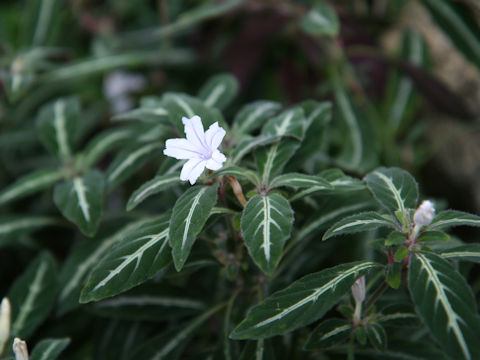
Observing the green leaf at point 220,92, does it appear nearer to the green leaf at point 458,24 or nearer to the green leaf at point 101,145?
the green leaf at point 101,145

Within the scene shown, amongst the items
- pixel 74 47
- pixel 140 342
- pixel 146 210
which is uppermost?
pixel 74 47

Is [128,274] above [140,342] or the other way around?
above

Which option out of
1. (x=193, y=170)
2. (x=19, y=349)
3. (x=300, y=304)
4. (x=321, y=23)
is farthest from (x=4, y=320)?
(x=321, y=23)

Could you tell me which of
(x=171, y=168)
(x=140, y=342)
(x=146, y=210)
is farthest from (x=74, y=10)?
(x=140, y=342)

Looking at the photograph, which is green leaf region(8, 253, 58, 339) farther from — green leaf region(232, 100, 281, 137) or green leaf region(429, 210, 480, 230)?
green leaf region(429, 210, 480, 230)

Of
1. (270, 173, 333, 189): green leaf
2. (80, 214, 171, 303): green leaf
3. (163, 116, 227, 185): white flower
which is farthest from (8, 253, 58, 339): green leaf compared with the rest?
(270, 173, 333, 189): green leaf

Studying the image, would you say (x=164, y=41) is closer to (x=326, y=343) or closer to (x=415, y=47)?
(x=415, y=47)

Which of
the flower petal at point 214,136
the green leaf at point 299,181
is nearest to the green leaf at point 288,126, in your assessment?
the green leaf at point 299,181

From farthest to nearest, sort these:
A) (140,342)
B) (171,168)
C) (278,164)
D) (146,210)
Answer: (146,210), (140,342), (171,168), (278,164)
